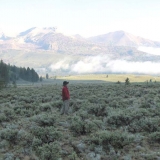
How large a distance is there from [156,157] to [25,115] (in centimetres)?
1090

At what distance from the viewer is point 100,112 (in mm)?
17891

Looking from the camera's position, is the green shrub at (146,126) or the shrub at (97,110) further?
the shrub at (97,110)

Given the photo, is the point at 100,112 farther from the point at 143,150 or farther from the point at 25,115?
the point at 143,150

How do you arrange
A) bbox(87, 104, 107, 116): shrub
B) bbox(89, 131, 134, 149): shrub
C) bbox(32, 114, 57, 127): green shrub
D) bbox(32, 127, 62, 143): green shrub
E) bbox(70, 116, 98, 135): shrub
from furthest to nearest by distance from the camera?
bbox(87, 104, 107, 116): shrub < bbox(32, 114, 57, 127): green shrub < bbox(70, 116, 98, 135): shrub < bbox(32, 127, 62, 143): green shrub < bbox(89, 131, 134, 149): shrub

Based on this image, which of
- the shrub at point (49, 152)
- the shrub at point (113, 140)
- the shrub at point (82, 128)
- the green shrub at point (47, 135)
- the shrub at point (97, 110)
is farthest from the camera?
the shrub at point (97, 110)

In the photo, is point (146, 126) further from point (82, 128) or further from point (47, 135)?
point (47, 135)

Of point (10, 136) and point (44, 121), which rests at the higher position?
point (44, 121)

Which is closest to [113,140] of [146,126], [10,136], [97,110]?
[146,126]

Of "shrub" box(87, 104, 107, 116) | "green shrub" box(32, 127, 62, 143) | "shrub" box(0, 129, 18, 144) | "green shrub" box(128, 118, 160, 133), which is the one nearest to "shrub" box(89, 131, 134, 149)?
"green shrub" box(32, 127, 62, 143)

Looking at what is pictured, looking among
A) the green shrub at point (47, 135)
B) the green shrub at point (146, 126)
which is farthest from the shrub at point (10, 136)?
the green shrub at point (146, 126)

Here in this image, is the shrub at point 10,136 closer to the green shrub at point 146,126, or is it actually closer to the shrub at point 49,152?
the shrub at point 49,152

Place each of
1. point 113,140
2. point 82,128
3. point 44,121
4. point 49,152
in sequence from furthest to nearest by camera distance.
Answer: point 44,121
point 82,128
point 113,140
point 49,152

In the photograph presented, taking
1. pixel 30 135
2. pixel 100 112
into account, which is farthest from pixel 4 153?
pixel 100 112

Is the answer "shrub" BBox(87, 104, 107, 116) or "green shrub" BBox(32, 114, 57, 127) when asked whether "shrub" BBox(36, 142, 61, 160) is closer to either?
"green shrub" BBox(32, 114, 57, 127)
